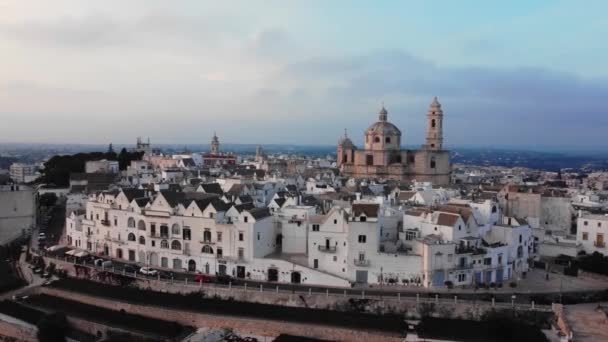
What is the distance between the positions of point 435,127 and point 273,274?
48487 millimetres

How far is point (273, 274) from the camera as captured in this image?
39.4m

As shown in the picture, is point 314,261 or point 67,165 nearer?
point 314,261

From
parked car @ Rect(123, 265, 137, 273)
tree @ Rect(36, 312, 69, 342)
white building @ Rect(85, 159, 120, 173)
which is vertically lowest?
tree @ Rect(36, 312, 69, 342)

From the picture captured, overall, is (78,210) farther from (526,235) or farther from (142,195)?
(526,235)

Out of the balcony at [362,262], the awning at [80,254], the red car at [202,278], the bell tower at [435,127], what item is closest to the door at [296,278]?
the balcony at [362,262]

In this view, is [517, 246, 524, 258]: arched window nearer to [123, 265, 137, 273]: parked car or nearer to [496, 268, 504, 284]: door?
[496, 268, 504, 284]: door

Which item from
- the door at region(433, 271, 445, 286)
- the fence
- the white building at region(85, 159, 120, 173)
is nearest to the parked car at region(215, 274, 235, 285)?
the fence

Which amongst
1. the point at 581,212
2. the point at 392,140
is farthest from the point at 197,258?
the point at 392,140

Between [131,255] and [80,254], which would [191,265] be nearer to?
[131,255]

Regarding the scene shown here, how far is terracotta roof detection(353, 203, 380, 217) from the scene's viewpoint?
3847 cm

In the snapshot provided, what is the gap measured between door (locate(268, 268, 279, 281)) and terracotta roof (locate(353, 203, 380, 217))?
6819 mm

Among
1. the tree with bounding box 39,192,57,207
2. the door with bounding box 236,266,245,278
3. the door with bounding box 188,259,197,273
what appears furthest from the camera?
the tree with bounding box 39,192,57,207

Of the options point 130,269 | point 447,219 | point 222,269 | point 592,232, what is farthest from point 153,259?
point 592,232

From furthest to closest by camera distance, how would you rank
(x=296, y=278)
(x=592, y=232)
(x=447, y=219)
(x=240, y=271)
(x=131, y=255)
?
(x=592, y=232), (x=131, y=255), (x=240, y=271), (x=447, y=219), (x=296, y=278)
